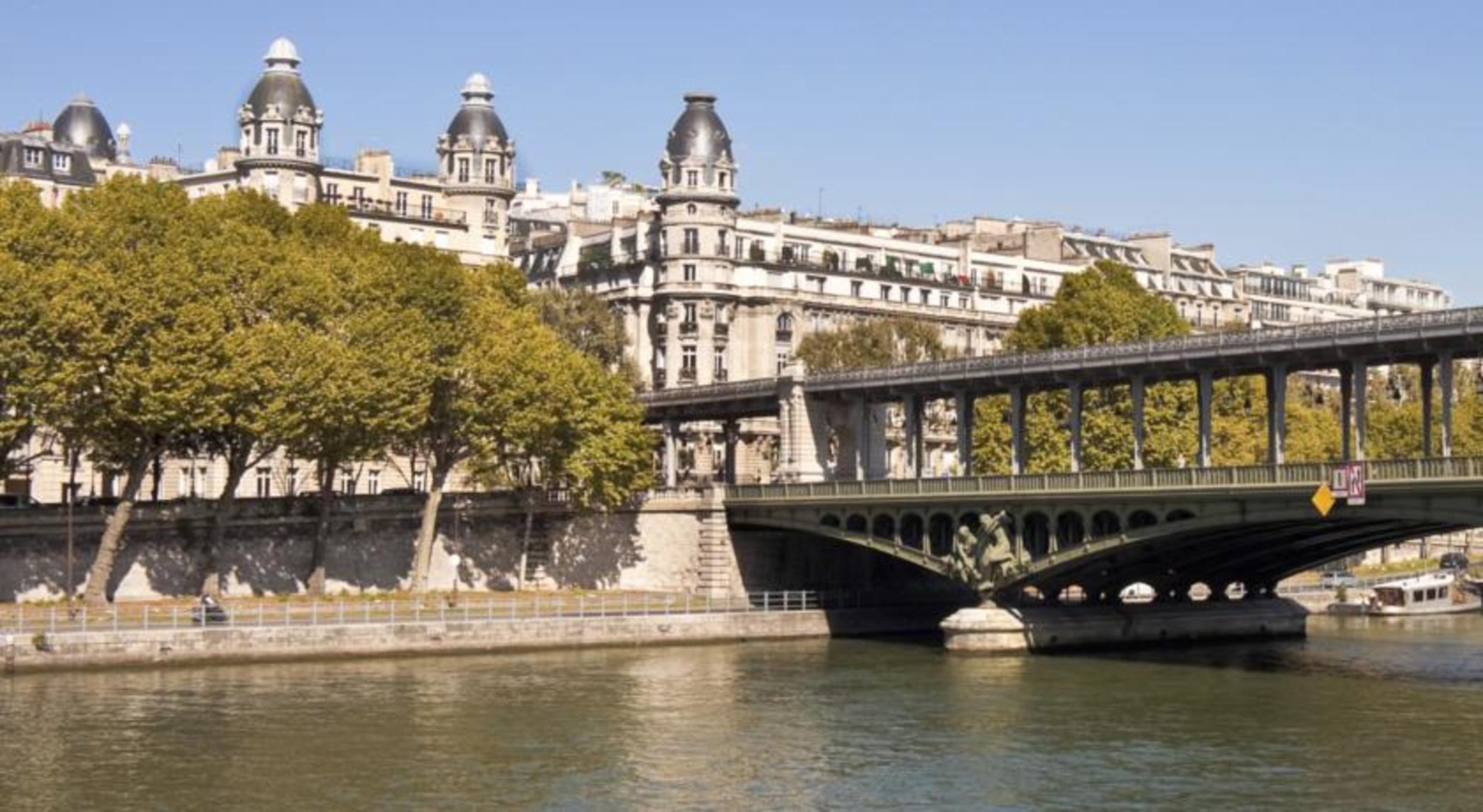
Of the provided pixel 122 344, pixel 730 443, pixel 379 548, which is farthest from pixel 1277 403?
pixel 730 443

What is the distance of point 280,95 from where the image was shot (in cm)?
14600

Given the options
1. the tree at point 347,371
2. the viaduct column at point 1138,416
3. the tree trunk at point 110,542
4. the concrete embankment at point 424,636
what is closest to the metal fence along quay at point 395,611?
the concrete embankment at point 424,636

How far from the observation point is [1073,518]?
98562mm

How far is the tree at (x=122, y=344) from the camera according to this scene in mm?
95438

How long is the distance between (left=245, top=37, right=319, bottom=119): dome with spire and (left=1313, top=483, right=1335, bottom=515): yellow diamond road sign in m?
81.6

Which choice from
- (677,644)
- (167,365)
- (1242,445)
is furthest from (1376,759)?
(1242,445)

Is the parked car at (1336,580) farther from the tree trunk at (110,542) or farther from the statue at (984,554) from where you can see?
the tree trunk at (110,542)

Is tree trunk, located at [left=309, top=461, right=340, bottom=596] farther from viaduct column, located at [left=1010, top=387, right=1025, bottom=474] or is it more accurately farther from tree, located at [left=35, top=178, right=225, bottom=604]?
viaduct column, located at [left=1010, top=387, right=1025, bottom=474]

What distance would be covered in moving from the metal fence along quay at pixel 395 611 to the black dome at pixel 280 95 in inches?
1812

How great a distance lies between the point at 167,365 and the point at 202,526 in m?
12.7

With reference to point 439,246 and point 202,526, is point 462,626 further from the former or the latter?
point 439,246

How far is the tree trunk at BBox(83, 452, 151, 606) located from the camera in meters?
99.2

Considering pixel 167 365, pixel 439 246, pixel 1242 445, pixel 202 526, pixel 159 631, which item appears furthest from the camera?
pixel 439 246

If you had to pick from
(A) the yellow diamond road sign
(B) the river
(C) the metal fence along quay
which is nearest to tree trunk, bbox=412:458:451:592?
(C) the metal fence along quay
